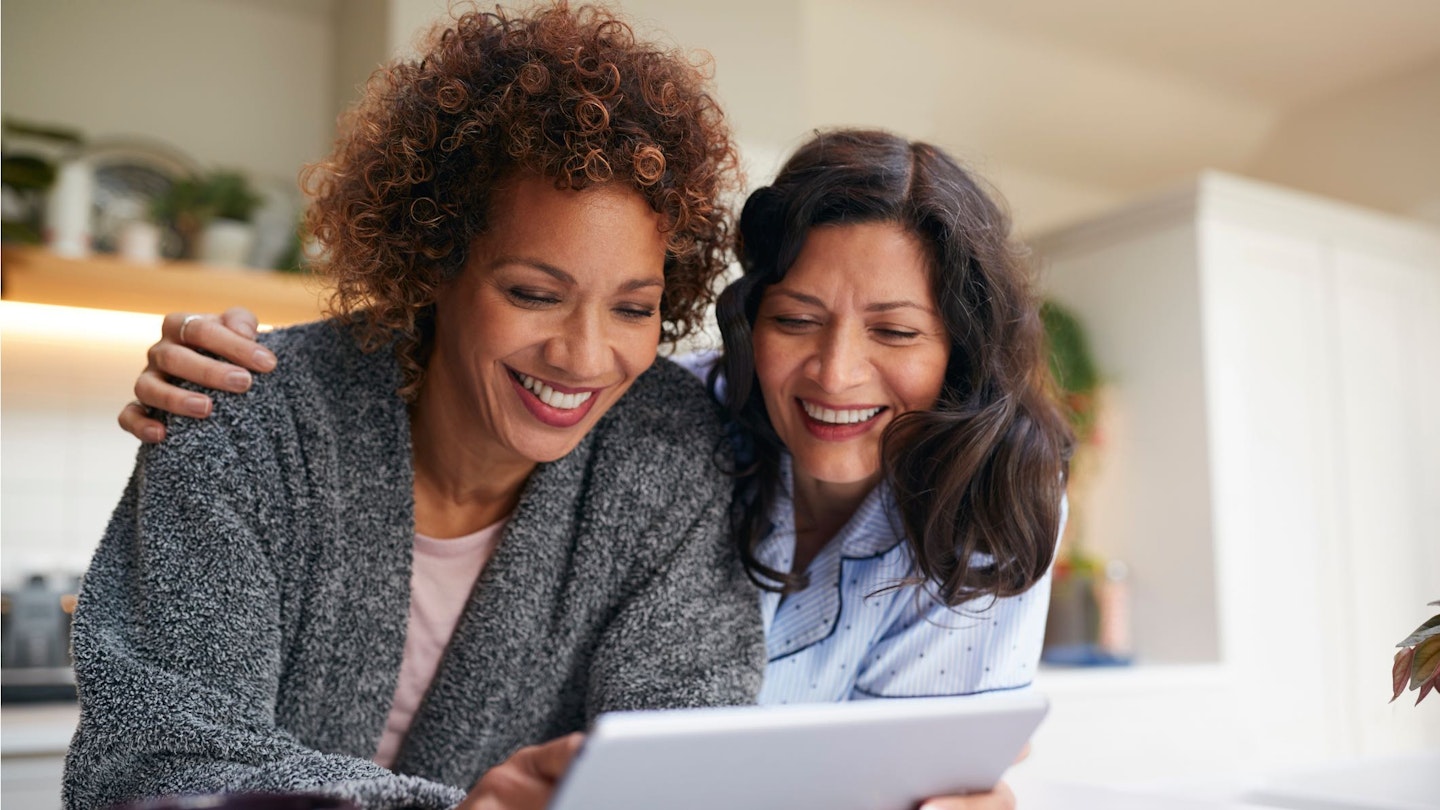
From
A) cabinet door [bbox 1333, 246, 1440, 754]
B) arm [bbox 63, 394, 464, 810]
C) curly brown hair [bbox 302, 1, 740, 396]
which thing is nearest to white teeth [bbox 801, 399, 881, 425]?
curly brown hair [bbox 302, 1, 740, 396]

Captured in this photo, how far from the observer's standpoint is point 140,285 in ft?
8.29

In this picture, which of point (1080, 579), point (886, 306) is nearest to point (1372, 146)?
point (1080, 579)

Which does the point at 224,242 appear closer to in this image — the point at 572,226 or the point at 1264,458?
the point at 572,226

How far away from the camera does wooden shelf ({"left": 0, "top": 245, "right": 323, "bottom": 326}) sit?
2432 millimetres

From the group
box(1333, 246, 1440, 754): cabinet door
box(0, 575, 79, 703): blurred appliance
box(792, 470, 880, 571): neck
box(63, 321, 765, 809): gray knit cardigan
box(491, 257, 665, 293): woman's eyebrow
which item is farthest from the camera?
box(1333, 246, 1440, 754): cabinet door

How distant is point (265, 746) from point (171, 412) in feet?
1.12

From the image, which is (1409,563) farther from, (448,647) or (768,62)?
(448,647)

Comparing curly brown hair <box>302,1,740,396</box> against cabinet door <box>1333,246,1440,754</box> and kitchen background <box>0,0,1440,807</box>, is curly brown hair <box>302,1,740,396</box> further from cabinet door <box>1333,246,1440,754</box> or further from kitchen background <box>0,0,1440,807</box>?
cabinet door <box>1333,246,1440,754</box>

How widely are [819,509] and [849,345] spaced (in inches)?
11.0

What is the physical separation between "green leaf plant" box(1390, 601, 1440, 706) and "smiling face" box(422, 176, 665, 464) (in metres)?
0.67

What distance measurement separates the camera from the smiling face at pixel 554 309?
42.6 inches

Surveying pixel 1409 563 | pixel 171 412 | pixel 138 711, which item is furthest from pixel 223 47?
pixel 1409 563

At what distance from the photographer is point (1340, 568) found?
137 inches

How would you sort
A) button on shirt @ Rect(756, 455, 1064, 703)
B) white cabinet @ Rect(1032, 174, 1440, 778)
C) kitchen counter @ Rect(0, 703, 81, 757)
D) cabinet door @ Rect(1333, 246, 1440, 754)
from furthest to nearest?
cabinet door @ Rect(1333, 246, 1440, 754) < white cabinet @ Rect(1032, 174, 1440, 778) < kitchen counter @ Rect(0, 703, 81, 757) < button on shirt @ Rect(756, 455, 1064, 703)
